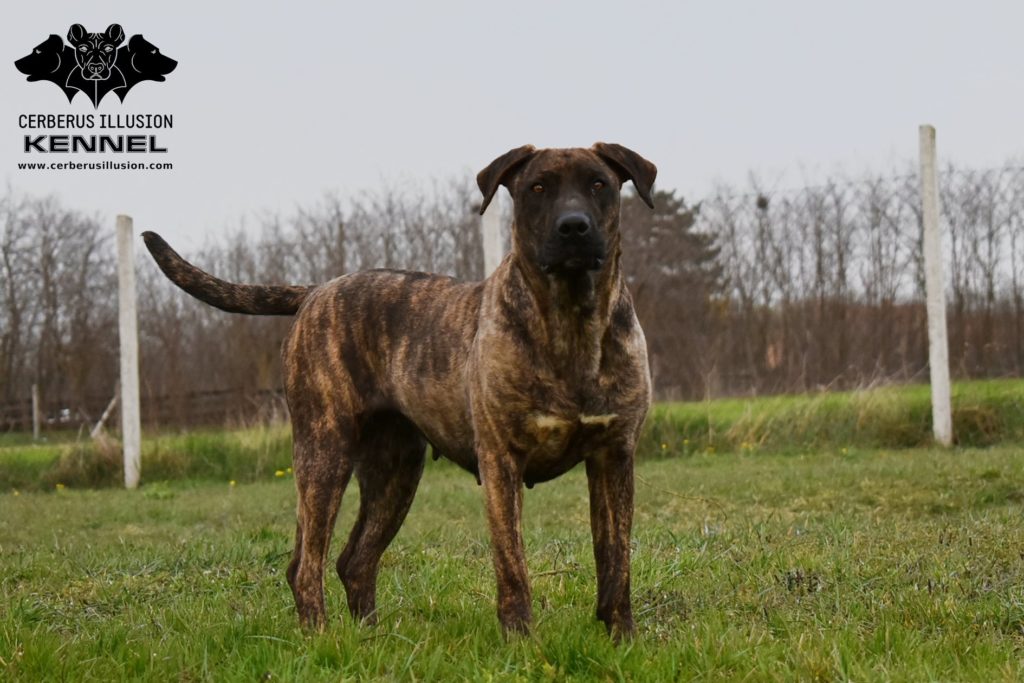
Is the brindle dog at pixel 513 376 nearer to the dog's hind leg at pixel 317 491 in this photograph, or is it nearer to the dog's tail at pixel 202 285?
the dog's hind leg at pixel 317 491

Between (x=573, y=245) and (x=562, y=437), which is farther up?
(x=573, y=245)

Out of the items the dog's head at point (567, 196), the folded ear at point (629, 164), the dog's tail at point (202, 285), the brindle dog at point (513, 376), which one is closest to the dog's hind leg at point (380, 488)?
the brindle dog at point (513, 376)

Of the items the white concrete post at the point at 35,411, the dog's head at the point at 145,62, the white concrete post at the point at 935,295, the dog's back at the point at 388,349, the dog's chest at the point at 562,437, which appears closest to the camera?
the dog's chest at the point at 562,437

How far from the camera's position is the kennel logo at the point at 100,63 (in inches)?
338

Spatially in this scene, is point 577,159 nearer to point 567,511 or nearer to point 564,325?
Answer: point 564,325

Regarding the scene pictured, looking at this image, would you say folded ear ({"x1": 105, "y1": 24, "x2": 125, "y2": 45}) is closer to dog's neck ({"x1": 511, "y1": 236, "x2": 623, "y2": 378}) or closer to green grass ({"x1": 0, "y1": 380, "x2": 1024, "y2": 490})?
green grass ({"x1": 0, "y1": 380, "x2": 1024, "y2": 490})

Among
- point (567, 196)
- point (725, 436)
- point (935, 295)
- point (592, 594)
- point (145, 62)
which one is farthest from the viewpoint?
point (725, 436)

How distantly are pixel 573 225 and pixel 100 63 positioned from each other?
6635 mm

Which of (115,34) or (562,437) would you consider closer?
(562,437)

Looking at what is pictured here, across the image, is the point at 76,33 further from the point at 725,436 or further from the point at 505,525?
the point at 725,436

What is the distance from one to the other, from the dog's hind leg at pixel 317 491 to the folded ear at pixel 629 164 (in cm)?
162

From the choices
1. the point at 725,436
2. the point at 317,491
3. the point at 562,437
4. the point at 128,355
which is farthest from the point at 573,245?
the point at 128,355

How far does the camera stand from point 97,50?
884 centimetres

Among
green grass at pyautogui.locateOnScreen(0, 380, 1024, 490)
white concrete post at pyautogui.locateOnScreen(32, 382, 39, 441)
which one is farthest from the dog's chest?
white concrete post at pyautogui.locateOnScreen(32, 382, 39, 441)
